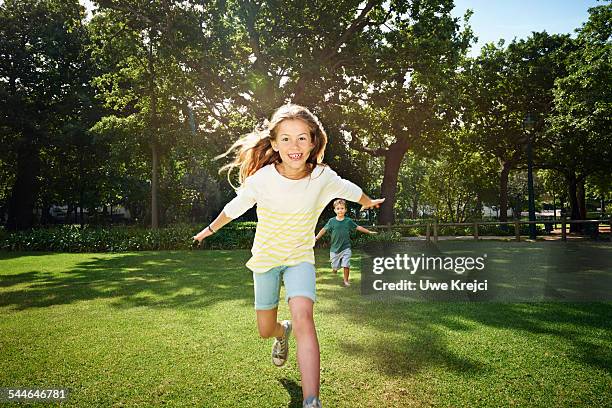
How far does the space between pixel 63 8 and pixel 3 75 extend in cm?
1430

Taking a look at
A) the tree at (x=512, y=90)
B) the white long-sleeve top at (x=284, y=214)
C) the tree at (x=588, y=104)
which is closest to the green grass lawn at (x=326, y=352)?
the white long-sleeve top at (x=284, y=214)

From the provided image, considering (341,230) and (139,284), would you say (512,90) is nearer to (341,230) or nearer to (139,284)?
(341,230)

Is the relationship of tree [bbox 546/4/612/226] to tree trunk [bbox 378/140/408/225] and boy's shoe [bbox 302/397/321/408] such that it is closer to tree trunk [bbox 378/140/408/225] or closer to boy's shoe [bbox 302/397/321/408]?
tree trunk [bbox 378/140/408/225]

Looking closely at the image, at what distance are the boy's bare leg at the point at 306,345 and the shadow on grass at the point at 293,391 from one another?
19.7 inches

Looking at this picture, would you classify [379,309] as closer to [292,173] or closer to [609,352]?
[609,352]

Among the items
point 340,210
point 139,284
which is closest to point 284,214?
point 340,210

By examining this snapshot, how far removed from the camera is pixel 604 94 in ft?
71.4

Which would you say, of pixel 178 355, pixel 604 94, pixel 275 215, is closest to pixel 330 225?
pixel 178 355

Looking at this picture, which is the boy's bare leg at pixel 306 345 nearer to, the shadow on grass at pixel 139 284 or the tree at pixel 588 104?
the shadow on grass at pixel 139 284

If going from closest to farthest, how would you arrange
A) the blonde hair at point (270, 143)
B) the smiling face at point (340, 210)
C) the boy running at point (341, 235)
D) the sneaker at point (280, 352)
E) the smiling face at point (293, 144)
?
the smiling face at point (293, 144) → the blonde hair at point (270, 143) → the sneaker at point (280, 352) → the smiling face at point (340, 210) → the boy running at point (341, 235)

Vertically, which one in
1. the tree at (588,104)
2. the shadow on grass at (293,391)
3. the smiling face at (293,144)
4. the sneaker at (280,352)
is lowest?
the shadow on grass at (293,391)

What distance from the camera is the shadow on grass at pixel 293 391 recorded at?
3.56 metres

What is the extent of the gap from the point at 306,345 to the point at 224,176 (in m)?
23.9

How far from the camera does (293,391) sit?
3.84 metres
